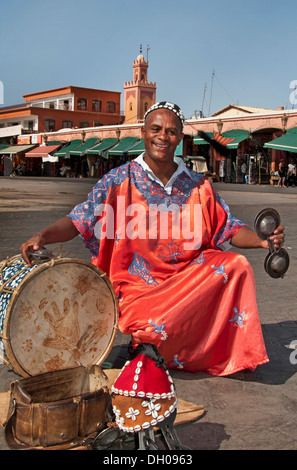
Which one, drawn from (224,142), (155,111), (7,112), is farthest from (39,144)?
(155,111)

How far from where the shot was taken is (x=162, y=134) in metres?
3.12

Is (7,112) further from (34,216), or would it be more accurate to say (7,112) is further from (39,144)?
(34,216)

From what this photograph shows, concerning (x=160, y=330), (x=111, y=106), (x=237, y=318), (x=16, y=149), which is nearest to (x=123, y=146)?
(x=16, y=149)

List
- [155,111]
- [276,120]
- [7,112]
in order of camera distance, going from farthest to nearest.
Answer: [7,112] → [276,120] → [155,111]

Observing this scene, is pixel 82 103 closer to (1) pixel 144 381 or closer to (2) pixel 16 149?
(2) pixel 16 149

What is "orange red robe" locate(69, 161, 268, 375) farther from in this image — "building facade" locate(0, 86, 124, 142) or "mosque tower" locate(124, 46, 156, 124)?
"mosque tower" locate(124, 46, 156, 124)

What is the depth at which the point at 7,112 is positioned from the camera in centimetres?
5531

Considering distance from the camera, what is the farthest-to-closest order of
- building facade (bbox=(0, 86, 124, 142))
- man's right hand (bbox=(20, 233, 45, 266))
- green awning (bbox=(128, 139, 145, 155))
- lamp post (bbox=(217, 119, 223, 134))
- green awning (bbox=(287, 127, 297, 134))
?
building facade (bbox=(0, 86, 124, 142))
green awning (bbox=(128, 139, 145, 155))
lamp post (bbox=(217, 119, 223, 134))
green awning (bbox=(287, 127, 297, 134))
man's right hand (bbox=(20, 233, 45, 266))

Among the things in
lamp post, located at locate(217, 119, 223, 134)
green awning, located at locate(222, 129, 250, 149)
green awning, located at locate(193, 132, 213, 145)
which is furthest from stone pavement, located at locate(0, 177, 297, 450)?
green awning, located at locate(193, 132, 213, 145)

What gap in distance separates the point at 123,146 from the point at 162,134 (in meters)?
31.9

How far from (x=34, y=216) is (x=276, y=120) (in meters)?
18.1

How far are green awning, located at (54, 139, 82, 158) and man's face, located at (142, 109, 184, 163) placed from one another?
36.9 m

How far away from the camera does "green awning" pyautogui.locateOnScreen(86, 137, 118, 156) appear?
36.0 m

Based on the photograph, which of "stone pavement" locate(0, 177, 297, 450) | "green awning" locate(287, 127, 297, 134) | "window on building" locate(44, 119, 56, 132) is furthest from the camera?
"window on building" locate(44, 119, 56, 132)
